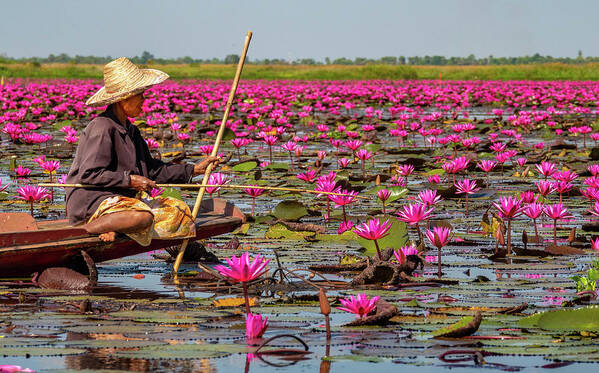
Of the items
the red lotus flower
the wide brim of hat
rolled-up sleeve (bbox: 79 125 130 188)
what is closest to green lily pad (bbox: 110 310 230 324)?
the red lotus flower

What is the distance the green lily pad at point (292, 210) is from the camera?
7473 mm

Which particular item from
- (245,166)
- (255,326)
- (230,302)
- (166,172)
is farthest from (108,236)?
(245,166)

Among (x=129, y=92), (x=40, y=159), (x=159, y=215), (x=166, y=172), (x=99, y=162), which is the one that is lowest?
(x=40, y=159)

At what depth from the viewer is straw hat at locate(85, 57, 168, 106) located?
5.71m

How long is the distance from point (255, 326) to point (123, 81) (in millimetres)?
2398

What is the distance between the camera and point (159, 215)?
19.2 ft

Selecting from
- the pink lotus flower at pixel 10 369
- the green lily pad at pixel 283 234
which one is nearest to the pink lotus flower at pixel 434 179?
the green lily pad at pixel 283 234

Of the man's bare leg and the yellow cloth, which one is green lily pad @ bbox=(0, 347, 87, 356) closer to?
the man's bare leg

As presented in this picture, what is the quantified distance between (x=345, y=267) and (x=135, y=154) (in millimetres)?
1409

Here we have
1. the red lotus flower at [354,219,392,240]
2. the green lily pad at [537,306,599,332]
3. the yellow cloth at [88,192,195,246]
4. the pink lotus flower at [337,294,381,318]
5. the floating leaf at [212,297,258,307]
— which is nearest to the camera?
the green lily pad at [537,306,599,332]

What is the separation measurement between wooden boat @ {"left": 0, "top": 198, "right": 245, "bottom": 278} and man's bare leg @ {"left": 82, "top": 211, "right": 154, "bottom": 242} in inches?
2.1

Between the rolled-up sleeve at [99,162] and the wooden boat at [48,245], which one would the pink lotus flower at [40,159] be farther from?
the rolled-up sleeve at [99,162]

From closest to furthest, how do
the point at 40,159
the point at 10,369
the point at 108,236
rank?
the point at 10,369, the point at 108,236, the point at 40,159

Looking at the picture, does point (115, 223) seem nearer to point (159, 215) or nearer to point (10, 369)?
point (159, 215)
